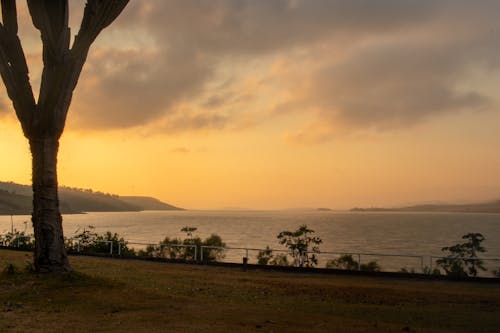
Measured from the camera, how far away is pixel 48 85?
15.8 metres

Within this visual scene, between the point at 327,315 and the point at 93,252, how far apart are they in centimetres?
2188

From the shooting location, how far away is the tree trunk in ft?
52.9

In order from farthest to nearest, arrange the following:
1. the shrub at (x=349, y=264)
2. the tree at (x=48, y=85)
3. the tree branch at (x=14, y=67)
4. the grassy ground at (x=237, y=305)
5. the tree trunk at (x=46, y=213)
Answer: the shrub at (x=349, y=264) < the tree trunk at (x=46, y=213) < the tree branch at (x=14, y=67) < the tree at (x=48, y=85) < the grassy ground at (x=237, y=305)

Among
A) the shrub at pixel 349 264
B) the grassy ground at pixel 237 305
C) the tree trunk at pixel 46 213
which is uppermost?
the tree trunk at pixel 46 213

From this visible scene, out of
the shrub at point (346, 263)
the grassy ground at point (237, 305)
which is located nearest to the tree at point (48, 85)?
the grassy ground at point (237, 305)

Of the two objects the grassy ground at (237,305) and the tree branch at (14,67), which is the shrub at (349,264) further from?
the tree branch at (14,67)

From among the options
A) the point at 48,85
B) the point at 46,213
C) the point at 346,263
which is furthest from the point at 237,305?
the point at 346,263

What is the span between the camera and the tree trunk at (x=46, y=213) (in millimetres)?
16125

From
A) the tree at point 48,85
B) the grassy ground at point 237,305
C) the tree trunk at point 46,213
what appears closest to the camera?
the grassy ground at point 237,305

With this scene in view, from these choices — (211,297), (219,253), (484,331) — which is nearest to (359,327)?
(484,331)

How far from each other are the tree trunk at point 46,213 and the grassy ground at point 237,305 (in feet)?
2.76

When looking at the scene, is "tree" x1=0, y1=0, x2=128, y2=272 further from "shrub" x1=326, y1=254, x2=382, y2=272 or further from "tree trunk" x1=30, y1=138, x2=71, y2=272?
"shrub" x1=326, y1=254, x2=382, y2=272

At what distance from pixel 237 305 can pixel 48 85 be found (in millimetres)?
9257

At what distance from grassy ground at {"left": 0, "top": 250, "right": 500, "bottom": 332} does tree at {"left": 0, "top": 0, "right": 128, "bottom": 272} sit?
1.76m
